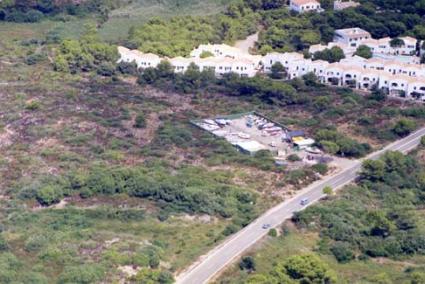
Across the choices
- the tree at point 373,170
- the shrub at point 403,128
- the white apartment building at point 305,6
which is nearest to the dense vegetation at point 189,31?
the white apartment building at point 305,6

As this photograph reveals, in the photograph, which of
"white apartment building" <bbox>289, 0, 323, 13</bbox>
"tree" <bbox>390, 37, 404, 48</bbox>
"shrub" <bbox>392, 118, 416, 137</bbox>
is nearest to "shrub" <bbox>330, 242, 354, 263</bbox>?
"shrub" <bbox>392, 118, 416, 137</bbox>

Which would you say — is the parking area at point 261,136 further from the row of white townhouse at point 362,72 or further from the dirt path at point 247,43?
the dirt path at point 247,43

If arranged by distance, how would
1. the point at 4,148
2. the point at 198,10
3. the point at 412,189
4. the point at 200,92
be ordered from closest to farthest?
1. the point at 412,189
2. the point at 4,148
3. the point at 200,92
4. the point at 198,10

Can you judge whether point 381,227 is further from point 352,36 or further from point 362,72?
point 352,36

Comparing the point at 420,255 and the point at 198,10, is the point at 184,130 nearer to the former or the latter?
the point at 420,255

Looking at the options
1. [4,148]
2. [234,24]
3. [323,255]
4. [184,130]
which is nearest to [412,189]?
[323,255]

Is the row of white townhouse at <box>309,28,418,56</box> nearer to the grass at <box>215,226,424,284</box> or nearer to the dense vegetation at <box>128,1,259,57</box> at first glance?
the dense vegetation at <box>128,1,259,57</box>

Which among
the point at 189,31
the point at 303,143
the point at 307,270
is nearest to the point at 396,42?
the point at 189,31
